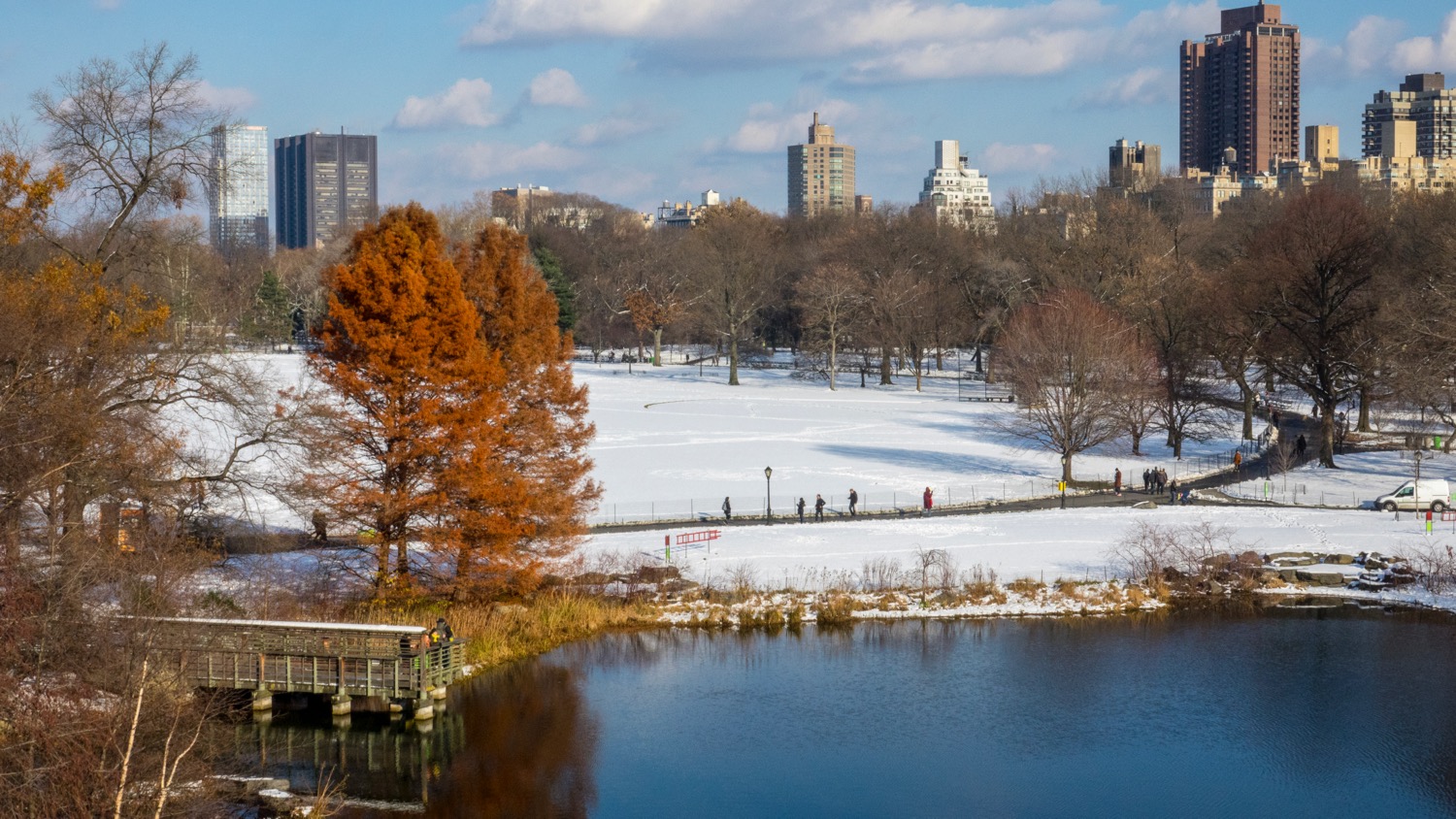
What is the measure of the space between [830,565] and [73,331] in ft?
62.0

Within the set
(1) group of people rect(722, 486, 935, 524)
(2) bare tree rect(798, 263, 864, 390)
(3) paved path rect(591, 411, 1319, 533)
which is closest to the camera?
(3) paved path rect(591, 411, 1319, 533)

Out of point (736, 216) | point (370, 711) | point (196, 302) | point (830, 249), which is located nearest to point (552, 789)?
point (370, 711)

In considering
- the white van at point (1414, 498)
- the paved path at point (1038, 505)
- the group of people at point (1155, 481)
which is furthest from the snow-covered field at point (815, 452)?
the white van at point (1414, 498)

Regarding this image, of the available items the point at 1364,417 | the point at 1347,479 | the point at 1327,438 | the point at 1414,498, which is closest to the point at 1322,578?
the point at 1414,498

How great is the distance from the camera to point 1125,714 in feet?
85.2

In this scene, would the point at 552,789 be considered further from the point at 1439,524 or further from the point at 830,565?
the point at 1439,524

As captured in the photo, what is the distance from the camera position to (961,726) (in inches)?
997

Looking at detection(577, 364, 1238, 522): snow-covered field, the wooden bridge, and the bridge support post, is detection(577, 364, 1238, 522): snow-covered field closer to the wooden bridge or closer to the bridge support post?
the wooden bridge

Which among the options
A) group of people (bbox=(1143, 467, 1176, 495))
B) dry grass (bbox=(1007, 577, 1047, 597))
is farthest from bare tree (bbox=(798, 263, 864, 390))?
dry grass (bbox=(1007, 577, 1047, 597))

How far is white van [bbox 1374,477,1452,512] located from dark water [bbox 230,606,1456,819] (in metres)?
12.1

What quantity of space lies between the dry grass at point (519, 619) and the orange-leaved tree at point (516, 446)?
2.18ft

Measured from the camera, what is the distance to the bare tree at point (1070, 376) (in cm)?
5153

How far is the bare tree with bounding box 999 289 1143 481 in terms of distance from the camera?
51.5 metres

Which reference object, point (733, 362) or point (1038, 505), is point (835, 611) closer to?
point (1038, 505)
